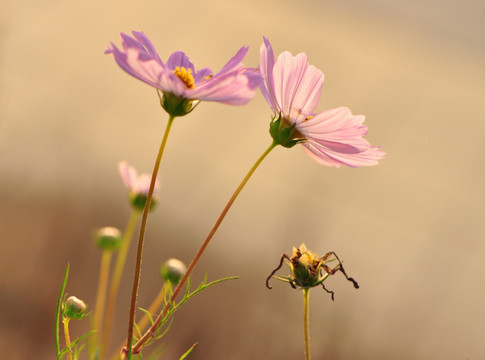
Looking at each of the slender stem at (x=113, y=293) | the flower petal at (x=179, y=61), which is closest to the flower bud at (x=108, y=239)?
the slender stem at (x=113, y=293)

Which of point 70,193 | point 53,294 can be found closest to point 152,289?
point 70,193

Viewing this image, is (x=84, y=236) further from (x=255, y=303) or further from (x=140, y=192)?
(x=140, y=192)

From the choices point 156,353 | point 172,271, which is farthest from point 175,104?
point 172,271

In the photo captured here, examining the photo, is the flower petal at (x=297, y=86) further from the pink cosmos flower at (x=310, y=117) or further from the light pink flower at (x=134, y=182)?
the light pink flower at (x=134, y=182)

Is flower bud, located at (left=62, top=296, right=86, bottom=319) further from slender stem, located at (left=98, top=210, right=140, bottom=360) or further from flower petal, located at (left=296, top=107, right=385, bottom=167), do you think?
flower petal, located at (left=296, top=107, right=385, bottom=167)

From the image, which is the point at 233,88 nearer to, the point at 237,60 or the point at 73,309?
the point at 237,60
